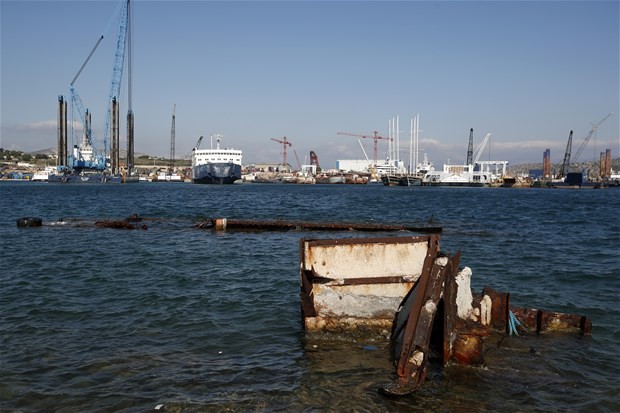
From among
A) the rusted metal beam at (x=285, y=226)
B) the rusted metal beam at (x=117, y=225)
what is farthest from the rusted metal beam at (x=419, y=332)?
the rusted metal beam at (x=117, y=225)

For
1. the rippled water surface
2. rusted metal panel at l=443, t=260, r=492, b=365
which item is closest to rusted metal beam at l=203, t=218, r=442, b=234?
the rippled water surface

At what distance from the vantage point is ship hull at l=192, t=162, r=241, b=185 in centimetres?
12694

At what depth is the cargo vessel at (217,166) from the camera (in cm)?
12700

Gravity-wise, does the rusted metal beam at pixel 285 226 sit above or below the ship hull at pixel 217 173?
below

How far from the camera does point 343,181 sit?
190625 mm

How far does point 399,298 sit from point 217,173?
122 m

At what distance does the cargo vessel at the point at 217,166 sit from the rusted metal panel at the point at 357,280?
120 m

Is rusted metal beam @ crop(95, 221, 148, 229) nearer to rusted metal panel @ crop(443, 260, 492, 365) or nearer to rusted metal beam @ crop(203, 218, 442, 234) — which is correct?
rusted metal beam @ crop(203, 218, 442, 234)

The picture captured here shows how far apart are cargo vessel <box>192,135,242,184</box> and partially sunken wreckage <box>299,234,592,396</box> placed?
12006 cm

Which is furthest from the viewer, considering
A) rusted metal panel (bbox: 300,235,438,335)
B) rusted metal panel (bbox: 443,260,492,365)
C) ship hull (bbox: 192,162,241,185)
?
ship hull (bbox: 192,162,241,185)

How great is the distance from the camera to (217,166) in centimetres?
12675

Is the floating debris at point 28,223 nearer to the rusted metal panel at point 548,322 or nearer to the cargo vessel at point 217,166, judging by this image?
the rusted metal panel at point 548,322

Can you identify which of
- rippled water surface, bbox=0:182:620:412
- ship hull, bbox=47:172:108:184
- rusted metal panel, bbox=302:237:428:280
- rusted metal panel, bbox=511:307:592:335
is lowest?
rippled water surface, bbox=0:182:620:412

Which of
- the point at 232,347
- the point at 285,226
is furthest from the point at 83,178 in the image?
the point at 232,347
